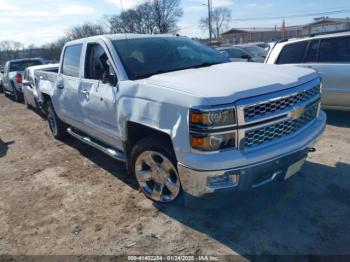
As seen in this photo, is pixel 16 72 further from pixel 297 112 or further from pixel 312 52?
pixel 297 112

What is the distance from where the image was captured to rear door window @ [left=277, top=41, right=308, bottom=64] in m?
6.44

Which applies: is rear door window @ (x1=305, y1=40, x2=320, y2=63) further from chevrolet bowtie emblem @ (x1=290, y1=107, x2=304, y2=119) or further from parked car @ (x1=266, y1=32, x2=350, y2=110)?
chevrolet bowtie emblem @ (x1=290, y1=107, x2=304, y2=119)

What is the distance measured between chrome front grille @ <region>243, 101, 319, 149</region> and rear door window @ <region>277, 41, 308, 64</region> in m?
3.50

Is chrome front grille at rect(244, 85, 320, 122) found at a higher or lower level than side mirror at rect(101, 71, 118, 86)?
lower

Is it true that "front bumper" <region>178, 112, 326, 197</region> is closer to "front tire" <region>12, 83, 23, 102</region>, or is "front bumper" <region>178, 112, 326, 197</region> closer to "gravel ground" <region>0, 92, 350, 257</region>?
"gravel ground" <region>0, 92, 350, 257</region>

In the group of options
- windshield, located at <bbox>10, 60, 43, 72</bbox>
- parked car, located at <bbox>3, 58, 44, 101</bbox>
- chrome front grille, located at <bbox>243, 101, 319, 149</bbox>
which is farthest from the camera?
windshield, located at <bbox>10, 60, 43, 72</bbox>

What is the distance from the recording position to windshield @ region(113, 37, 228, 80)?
3.68 meters

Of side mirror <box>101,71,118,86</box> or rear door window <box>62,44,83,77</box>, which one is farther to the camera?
rear door window <box>62,44,83,77</box>

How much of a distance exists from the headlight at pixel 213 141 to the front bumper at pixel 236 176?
20 centimetres

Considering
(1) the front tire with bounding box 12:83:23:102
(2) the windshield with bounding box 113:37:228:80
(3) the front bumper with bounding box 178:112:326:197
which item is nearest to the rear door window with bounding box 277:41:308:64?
(2) the windshield with bounding box 113:37:228:80

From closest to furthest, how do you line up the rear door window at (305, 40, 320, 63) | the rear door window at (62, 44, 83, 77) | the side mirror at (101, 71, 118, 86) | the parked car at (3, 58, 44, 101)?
the side mirror at (101, 71, 118, 86)
the rear door window at (62, 44, 83, 77)
the rear door window at (305, 40, 320, 63)
the parked car at (3, 58, 44, 101)

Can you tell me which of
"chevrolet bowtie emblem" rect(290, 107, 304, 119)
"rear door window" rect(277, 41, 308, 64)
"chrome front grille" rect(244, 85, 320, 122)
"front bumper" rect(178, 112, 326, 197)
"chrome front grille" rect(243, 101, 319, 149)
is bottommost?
"front bumper" rect(178, 112, 326, 197)

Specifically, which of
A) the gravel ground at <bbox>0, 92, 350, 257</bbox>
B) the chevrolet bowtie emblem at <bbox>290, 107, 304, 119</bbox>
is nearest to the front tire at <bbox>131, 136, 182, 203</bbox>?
the gravel ground at <bbox>0, 92, 350, 257</bbox>

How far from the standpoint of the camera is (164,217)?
344cm
